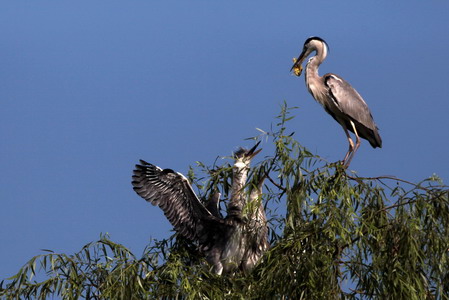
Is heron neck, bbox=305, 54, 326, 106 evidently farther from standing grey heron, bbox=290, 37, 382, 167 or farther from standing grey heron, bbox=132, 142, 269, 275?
standing grey heron, bbox=132, 142, 269, 275

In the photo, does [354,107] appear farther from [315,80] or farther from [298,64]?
[298,64]

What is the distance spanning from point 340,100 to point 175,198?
1819 millimetres

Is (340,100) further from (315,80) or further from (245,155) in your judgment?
(245,155)

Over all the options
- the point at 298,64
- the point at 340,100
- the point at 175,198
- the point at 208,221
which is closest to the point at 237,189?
the point at 208,221

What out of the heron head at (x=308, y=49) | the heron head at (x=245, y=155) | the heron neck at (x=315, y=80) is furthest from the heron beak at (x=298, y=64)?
the heron head at (x=245, y=155)

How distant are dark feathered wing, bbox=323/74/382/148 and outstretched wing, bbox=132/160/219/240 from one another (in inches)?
67.0

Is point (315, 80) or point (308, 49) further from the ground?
point (308, 49)

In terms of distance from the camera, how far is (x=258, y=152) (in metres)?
7.50

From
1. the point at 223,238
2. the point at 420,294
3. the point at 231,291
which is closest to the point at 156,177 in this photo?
the point at 223,238

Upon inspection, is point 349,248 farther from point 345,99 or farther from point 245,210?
point 345,99

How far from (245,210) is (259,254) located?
74 centimetres

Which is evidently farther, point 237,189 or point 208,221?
point 237,189

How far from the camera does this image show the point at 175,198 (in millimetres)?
6957

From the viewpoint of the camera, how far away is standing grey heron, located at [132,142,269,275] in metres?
6.85
